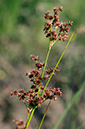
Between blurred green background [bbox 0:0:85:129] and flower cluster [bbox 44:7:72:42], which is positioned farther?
blurred green background [bbox 0:0:85:129]

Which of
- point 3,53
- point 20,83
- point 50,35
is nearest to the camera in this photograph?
point 50,35

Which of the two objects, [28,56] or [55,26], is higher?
[28,56]

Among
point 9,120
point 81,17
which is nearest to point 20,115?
point 9,120

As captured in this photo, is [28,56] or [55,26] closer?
[55,26]

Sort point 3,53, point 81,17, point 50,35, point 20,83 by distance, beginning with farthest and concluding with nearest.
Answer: point 81,17
point 3,53
point 20,83
point 50,35

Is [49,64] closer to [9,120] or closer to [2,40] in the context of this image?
[2,40]

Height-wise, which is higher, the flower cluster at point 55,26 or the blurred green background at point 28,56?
the blurred green background at point 28,56

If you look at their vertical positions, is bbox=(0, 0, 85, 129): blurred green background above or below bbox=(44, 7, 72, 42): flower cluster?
above

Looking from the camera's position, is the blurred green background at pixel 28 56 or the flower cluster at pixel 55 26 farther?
the blurred green background at pixel 28 56
